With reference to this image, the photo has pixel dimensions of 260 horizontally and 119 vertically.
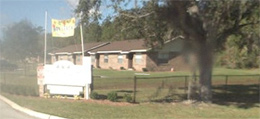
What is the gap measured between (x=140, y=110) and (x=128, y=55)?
107 feet

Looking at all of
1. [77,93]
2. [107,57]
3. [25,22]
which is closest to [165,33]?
[77,93]

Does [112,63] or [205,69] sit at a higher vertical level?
[205,69]

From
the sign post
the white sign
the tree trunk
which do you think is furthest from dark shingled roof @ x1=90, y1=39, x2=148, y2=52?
the tree trunk

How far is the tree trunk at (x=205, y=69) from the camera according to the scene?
12.5 m

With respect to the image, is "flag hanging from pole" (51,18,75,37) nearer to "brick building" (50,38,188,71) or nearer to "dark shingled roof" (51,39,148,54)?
"brick building" (50,38,188,71)

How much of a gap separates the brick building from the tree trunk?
21.2 metres

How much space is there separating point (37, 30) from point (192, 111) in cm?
3218

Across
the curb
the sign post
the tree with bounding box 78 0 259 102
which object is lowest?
the curb

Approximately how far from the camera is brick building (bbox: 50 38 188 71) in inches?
1604

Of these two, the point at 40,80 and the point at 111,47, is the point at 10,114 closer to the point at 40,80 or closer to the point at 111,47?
the point at 40,80

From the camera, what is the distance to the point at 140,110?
1164cm

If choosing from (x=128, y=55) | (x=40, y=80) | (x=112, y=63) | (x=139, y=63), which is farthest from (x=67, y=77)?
(x=112, y=63)

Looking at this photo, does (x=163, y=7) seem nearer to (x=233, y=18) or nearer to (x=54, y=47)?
(x=233, y=18)

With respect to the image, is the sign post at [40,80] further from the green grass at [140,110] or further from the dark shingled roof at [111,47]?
the dark shingled roof at [111,47]
